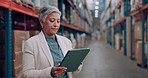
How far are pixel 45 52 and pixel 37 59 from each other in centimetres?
8

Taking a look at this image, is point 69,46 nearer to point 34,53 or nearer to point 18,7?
point 34,53

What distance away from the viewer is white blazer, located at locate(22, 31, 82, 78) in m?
1.21

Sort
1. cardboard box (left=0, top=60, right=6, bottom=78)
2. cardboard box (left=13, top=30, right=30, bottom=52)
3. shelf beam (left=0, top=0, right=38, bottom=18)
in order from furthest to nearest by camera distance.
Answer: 1. cardboard box (left=0, top=60, right=6, bottom=78)
2. cardboard box (left=13, top=30, right=30, bottom=52)
3. shelf beam (left=0, top=0, right=38, bottom=18)

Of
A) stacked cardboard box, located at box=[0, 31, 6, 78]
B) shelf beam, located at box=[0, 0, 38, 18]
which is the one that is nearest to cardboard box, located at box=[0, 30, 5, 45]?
stacked cardboard box, located at box=[0, 31, 6, 78]

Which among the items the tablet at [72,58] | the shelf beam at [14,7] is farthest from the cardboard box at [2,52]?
the tablet at [72,58]

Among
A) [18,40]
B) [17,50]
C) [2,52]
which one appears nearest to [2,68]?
[2,52]

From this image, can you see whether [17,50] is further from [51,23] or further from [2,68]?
[51,23]

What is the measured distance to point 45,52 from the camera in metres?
1.28

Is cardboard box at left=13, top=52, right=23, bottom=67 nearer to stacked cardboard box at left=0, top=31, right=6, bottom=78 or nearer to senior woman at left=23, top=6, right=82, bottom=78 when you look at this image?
stacked cardboard box at left=0, top=31, right=6, bottom=78

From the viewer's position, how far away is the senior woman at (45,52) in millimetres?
1203

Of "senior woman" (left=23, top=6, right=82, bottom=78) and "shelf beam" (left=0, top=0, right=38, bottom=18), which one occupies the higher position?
"shelf beam" (left=0, top=0, right=38, bottom=18)

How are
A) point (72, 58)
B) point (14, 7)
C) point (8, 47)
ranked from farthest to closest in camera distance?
point (14, 7), point (8, 47), point (72, 58)

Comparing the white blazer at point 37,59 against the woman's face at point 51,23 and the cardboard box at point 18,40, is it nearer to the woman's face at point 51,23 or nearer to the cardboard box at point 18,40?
the woman's face at point 51,23

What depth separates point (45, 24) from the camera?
1.34m
